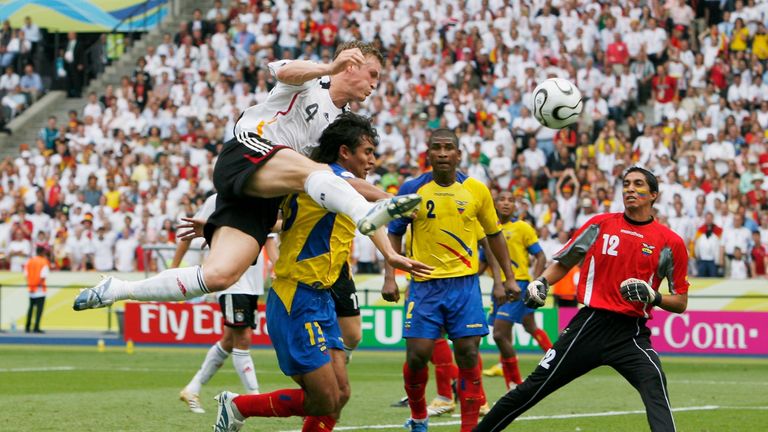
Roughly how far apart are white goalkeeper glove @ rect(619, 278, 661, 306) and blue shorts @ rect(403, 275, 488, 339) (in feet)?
9.09

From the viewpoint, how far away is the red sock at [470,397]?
1157 cm

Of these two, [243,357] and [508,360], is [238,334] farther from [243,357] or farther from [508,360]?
[508,360]

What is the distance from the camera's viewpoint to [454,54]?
31.5m

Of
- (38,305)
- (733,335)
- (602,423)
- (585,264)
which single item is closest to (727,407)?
(602,423)

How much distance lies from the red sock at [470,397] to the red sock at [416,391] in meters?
0.33

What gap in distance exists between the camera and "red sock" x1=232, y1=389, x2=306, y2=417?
9336 millimetres

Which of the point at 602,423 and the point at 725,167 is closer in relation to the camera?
the point at 602,423

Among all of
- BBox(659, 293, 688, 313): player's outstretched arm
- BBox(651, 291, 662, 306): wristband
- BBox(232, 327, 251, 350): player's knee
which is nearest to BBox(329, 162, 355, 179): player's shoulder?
BBox(651, 291, 662, 306): wristband

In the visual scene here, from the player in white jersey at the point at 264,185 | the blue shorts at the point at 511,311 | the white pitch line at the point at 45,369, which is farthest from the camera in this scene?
the white pitch line at the point at 45,369

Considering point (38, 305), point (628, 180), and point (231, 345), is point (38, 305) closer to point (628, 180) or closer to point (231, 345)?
A: point (231, 345)

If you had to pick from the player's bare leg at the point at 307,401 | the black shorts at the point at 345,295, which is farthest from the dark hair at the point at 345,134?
the black shorts at the point at 345,295

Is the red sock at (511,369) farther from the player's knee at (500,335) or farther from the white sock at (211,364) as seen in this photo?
the white sock at (211,364)

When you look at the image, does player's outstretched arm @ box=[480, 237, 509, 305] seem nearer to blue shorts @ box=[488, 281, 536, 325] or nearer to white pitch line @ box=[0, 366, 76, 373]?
blue shorts @ box=[488, 281, 536, 325]

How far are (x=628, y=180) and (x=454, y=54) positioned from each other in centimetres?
2184
